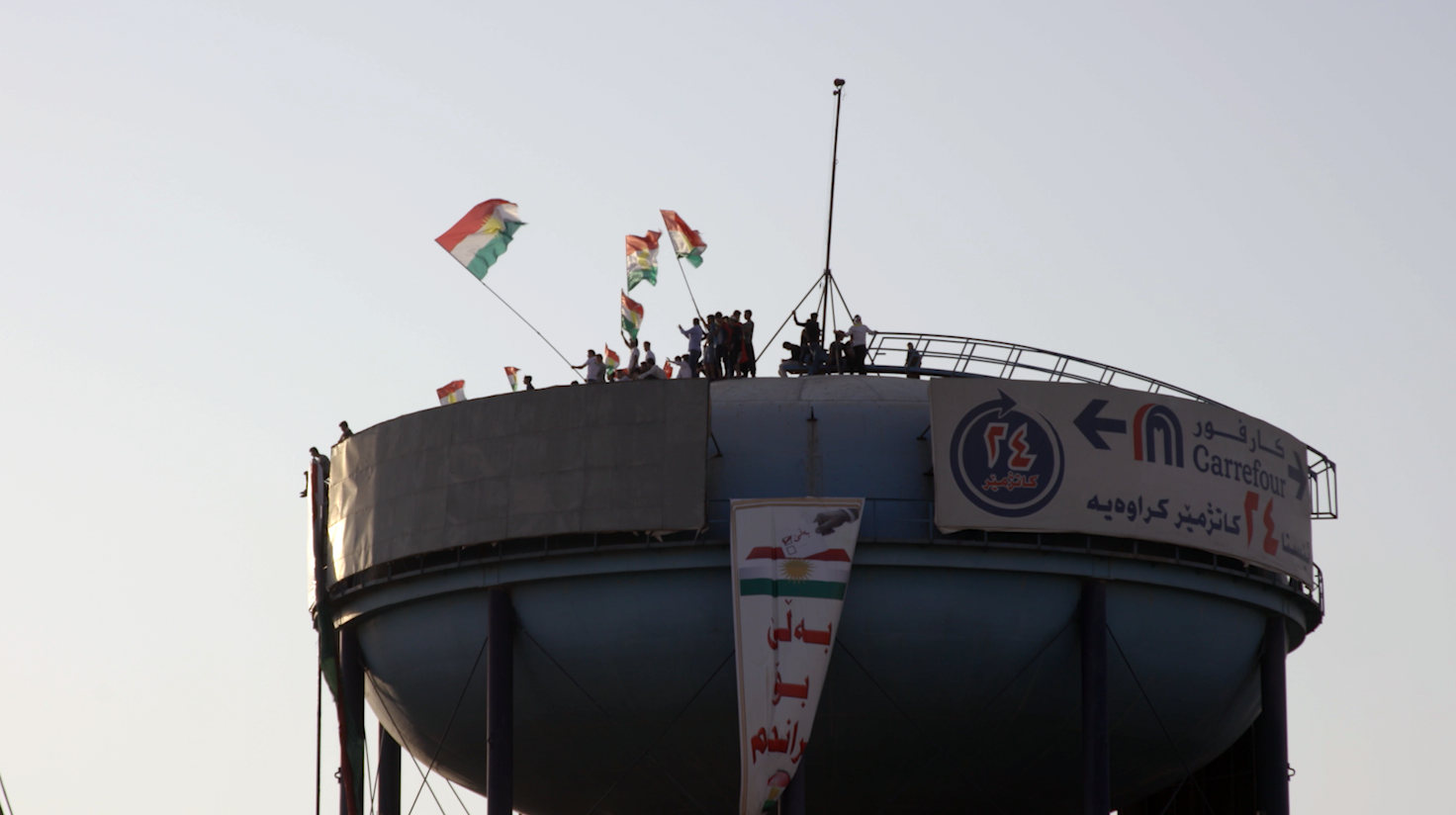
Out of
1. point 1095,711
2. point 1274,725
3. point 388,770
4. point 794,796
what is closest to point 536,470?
point 794,796

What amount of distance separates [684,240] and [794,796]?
12390mm

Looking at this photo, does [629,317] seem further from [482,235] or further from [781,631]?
[781,631]

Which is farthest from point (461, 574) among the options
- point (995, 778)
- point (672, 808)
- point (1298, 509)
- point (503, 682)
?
point (1298, 509)

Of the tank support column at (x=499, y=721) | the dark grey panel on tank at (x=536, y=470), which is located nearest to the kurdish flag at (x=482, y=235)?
the dark grey panel on tank at (x=536, y=470)

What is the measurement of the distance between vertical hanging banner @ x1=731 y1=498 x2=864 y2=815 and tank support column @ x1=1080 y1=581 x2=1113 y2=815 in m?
3.95

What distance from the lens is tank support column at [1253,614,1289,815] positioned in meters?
40.8

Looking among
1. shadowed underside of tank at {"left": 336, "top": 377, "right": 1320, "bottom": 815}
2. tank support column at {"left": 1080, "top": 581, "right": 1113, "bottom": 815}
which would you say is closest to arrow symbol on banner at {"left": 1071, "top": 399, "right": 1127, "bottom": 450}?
shadowed underside of tank at {"left": 336, "top": 377, "right": 1320, "bottom": 815}

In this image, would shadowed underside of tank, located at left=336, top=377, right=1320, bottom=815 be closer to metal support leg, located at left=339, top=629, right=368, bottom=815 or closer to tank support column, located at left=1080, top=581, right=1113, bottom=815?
tank support column, located at left=1080, top=581, right=1113, bottom=815

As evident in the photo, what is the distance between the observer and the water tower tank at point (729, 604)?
37.9 meters

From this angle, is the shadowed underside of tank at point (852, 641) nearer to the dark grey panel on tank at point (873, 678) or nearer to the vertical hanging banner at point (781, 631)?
the dark grey panel on tank at point (873, 678)

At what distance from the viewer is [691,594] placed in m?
37.9

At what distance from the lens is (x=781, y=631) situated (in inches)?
1455

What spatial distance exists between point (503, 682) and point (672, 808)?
410 cm

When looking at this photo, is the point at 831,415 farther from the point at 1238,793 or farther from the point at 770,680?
the point at 1238,793
